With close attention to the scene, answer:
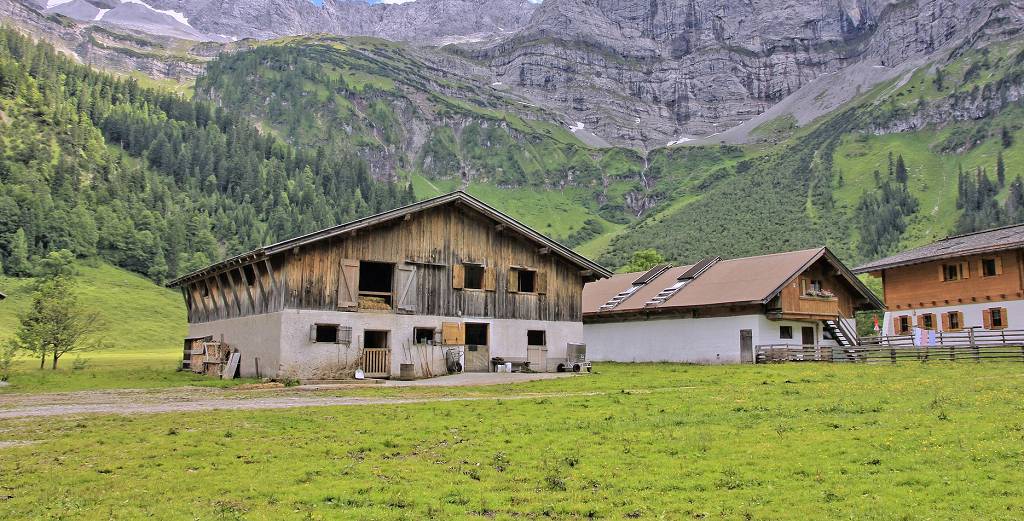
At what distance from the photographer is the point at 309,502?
1098 centimetres

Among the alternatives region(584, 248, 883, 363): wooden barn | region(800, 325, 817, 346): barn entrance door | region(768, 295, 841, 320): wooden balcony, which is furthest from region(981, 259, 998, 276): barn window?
region(800, 325, 817, 346): barn entrance door

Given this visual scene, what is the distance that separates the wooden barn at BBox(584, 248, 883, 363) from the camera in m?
46.6

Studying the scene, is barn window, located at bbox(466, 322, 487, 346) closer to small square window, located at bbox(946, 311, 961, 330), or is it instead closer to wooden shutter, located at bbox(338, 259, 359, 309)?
wooden shutter, located at bbox(338, 259, 359, 309)

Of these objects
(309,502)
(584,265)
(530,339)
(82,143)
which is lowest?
(309,502)

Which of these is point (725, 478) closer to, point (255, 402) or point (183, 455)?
point (183, 455)

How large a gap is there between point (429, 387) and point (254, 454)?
53.3 ft

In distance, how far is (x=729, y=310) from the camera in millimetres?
47688

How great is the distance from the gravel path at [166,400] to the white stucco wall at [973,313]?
38.1 m

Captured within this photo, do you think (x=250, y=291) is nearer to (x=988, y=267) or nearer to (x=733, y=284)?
(x=733, y=284)

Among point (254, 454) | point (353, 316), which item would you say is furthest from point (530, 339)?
point (254, 454)

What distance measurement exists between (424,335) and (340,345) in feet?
16.2

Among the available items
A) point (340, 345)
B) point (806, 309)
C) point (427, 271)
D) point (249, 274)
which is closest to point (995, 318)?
point (806, 309)

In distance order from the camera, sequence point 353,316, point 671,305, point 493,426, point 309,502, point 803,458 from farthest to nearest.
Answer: point 671,305 < point 353,316 < point 493,426 < point 803,458 < point 309,502

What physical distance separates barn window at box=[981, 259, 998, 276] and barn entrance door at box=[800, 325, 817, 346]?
41.0 feet
